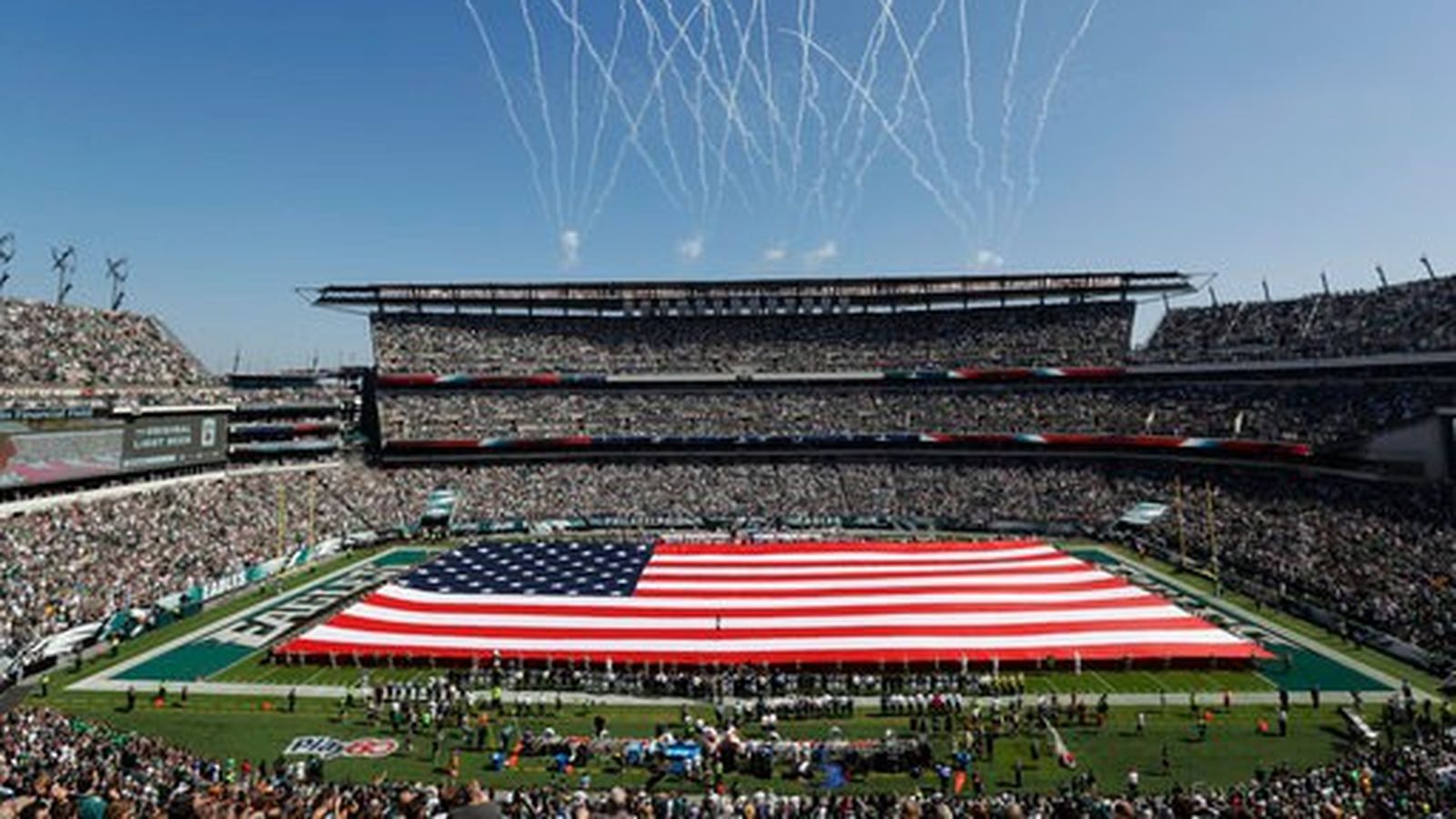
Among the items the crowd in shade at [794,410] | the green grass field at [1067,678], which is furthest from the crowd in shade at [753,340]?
the green grass field at [1067,678]

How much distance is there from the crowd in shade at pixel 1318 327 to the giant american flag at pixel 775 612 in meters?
22.3

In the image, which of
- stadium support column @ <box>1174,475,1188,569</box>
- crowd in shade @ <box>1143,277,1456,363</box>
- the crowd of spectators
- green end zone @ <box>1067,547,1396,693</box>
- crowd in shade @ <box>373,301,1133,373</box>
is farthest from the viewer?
crowd in shade @ <box>373,301,1133,373</box>

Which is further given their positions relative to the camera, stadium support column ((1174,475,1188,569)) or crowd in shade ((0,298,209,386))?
crowd in shade ((0,298,209,386))

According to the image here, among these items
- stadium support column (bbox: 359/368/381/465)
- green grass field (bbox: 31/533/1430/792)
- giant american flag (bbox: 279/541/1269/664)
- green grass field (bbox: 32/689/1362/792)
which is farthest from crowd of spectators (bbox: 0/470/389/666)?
giant american flag (bbox: 279/541/1269/664)

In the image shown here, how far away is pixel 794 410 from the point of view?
5856 cm

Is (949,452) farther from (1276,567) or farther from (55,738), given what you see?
(55,738)

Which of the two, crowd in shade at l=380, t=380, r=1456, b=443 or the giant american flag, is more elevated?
crowd in shade at l=380, t=380, r=1456, b=443

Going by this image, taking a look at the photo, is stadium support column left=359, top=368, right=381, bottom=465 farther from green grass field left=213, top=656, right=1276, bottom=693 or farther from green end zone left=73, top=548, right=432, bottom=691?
green grass field left=213, top=656, right=1276, bottom=693

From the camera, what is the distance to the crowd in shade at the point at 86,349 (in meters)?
39.9

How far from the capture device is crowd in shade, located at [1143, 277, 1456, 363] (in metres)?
39.7

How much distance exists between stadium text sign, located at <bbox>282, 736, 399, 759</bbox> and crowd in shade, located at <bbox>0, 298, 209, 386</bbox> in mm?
32056

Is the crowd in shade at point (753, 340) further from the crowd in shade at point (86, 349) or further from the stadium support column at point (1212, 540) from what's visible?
the stadium support column at point (1212, 540)

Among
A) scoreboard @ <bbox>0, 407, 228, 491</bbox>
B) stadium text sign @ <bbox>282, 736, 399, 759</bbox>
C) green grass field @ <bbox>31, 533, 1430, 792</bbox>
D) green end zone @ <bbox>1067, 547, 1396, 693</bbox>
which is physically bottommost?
stadium text sign @ <bbox>282, 736, 399, 759</bbox>

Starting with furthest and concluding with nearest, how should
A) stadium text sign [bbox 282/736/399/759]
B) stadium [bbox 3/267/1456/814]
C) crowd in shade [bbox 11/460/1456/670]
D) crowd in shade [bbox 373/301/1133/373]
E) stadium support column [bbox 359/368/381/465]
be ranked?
1. crowd in shade [bbox 373/301/1133/373]
2. stadium support column [bbox 359/368/381/465]
3. crowd in shade [bbox 11/460/1456/670]
4. stadium [bbox 3/267/1456/814]
5. stadium text sign [bbox 282/736/399/759]
